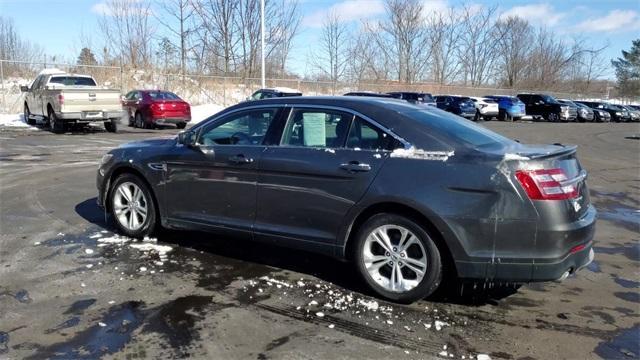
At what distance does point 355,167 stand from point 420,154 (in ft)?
1.78

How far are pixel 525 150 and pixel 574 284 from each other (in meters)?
1.50

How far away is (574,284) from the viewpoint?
5133 millimetres

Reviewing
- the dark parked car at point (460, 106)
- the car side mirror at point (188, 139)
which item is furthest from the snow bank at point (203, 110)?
the car side mirror at point (188, 139)

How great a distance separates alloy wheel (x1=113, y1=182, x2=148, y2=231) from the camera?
6.23m

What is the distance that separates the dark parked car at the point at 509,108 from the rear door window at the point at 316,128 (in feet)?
120

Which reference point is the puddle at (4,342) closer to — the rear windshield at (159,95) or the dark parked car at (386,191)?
the dark parked car at (386,191)

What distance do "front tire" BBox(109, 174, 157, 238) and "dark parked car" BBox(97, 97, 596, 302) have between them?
0.30 m

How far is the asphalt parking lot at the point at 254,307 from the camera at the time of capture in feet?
12.3

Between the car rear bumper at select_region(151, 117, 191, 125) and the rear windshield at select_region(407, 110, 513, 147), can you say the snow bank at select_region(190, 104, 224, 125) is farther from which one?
the rear windshield at select_region(407, 110, 513, 147)

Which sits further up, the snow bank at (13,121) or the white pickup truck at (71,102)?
the white pickup truck at (71,102)

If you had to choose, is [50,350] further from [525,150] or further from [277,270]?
[525,150]

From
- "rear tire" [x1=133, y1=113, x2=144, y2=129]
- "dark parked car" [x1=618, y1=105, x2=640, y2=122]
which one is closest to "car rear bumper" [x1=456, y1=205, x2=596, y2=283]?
"rear tire" [x1=133, y1=113, x2=144, y2=129]

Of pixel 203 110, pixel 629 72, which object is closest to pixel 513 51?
pixel 629 72

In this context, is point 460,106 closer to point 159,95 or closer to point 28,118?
point 159,95
